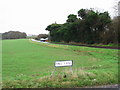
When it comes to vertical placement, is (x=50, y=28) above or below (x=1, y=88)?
above

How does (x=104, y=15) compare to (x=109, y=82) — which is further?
(x=104, y=15)

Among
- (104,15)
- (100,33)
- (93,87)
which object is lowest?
(93,87)

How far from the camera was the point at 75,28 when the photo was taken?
40.1 m

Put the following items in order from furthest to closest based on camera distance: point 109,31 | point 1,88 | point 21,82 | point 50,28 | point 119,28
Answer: point 50,28 → point 109,31 → point 119,28 → point 21,82 → point 1,88

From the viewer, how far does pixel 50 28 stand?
62.2 meters

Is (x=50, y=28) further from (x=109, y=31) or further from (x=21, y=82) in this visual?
(x=21, y=82)

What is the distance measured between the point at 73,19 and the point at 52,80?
3787cm

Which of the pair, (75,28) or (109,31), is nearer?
(109,31)

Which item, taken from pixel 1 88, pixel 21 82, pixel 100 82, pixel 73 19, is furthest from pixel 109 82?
pixel 73 19

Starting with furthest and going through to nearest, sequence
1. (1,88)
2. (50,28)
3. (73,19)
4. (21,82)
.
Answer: (50,28), (73,19), (21,82), (1,88)

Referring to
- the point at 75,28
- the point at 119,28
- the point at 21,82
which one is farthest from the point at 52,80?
the point at 75,28

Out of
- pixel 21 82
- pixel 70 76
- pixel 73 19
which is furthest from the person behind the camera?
pixel 73 19

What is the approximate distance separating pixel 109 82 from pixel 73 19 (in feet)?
124

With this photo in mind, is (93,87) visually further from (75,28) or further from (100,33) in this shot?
(75,28)
